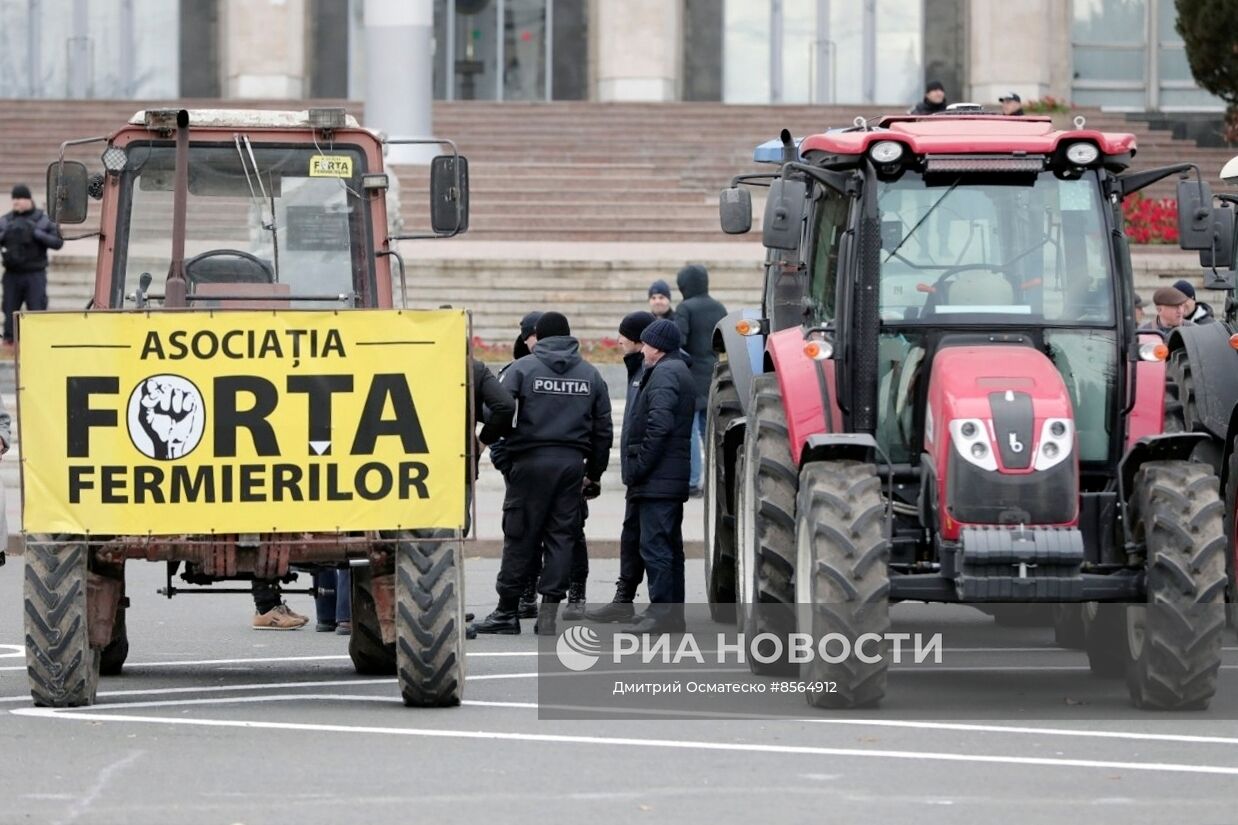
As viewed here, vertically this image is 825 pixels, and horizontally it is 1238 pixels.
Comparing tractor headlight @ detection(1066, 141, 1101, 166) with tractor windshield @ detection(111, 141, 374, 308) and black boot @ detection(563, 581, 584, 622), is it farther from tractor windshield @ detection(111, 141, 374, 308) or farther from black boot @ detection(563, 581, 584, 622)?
black boot @ detection(563, 581, 584, 622)

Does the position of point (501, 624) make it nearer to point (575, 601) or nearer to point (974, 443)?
point (575, 601)

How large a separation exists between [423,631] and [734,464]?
3388mm

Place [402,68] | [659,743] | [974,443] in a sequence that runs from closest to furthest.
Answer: [659,743], [974,443], [402,68]

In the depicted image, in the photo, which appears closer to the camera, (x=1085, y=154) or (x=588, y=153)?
(x=1085, y=154)

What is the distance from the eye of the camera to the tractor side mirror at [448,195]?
39.2ft

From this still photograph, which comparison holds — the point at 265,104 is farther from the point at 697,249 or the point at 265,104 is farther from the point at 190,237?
the point at 190,237

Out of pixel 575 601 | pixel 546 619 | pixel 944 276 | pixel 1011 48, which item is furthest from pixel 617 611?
pixel 1011 48

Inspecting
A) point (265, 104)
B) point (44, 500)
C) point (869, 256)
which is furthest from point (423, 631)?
point (265, 104)

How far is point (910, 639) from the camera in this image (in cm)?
1323

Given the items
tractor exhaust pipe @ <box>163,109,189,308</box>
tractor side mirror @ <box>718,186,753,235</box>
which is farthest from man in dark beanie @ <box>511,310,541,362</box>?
tractor exhaust pipe @ <box>163,109,189,308</box>

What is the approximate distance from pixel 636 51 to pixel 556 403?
1139 inches

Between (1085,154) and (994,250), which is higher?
(1085,154)

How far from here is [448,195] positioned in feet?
39.2

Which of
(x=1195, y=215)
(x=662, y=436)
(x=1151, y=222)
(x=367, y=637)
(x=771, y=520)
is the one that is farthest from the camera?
A: (x=1151, y=222)
